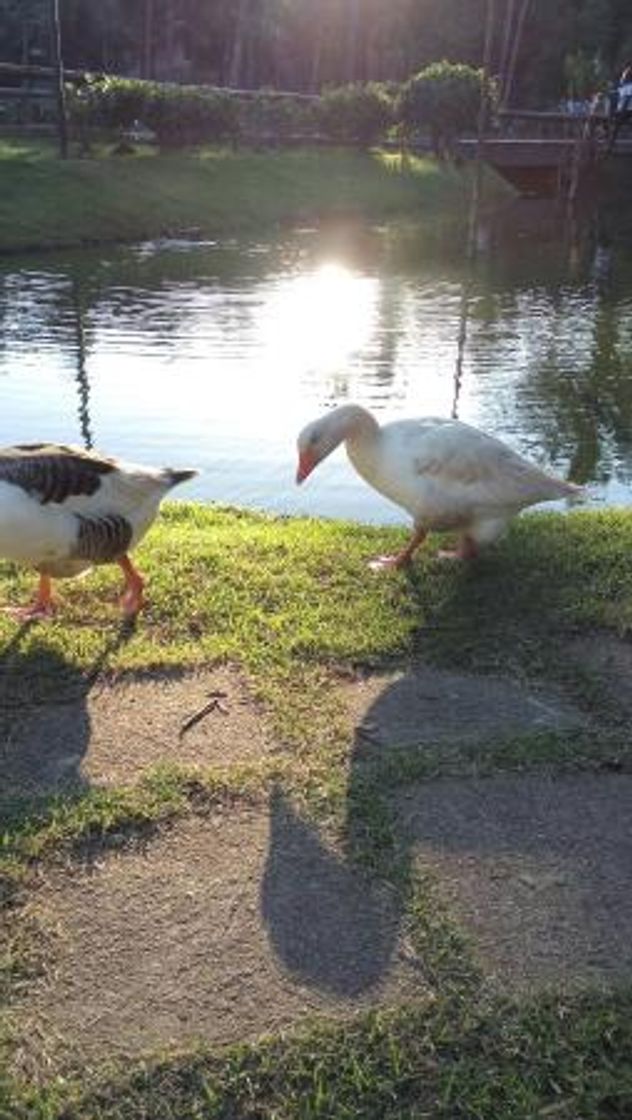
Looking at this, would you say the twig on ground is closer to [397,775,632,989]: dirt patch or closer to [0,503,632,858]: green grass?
[0,503,632,858]: green grass

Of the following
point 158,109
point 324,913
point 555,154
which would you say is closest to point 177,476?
point 324,913

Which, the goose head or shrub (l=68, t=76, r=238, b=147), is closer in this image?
the goose head

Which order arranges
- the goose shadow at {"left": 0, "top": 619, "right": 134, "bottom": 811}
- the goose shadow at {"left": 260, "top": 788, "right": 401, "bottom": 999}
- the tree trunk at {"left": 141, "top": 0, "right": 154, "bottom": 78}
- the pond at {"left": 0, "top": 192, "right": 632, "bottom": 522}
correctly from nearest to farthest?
the goose shadow at {"left": 260, "top": 788, "right": 401, "bottom": 999}, the goose shadow at {"left": 0, "top": 619, "right": 134, "bottom": 811}, the pond at {"left": 0, "top": 192, "right": 632, "bottom": 522}, the tree trunk at {"left": 141, "top": 0, "right": 154, "bottom": 78}

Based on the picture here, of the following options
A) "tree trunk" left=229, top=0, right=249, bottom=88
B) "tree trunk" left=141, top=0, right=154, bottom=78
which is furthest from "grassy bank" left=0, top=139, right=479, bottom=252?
"tree trunk" left=229, top=0, right=249, bottom=88

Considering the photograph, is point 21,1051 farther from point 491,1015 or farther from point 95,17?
point 95,17

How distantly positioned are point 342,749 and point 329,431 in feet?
7.28

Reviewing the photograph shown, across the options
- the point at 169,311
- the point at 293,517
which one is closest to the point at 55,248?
the point at 169,311

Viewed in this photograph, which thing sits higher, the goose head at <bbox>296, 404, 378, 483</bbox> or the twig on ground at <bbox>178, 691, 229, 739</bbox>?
the goose head at <bbox>296, 404, 378, 483</bbox>

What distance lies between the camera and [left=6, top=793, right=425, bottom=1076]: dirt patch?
10.0 feet

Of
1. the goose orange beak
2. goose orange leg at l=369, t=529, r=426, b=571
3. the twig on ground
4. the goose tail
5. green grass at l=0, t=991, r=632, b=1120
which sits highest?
the goose tail

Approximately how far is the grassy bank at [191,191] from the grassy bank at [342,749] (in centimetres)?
1967

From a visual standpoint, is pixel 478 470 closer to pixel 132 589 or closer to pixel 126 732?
pixel 132 589

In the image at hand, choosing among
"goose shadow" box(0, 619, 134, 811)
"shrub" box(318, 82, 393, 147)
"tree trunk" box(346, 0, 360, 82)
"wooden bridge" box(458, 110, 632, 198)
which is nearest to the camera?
"goose shadow" box(0, 619, 134, 811)

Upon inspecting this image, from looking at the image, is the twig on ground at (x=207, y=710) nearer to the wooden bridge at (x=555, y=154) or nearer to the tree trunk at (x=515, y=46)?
the wooden bridge at (x=555, y=154)
